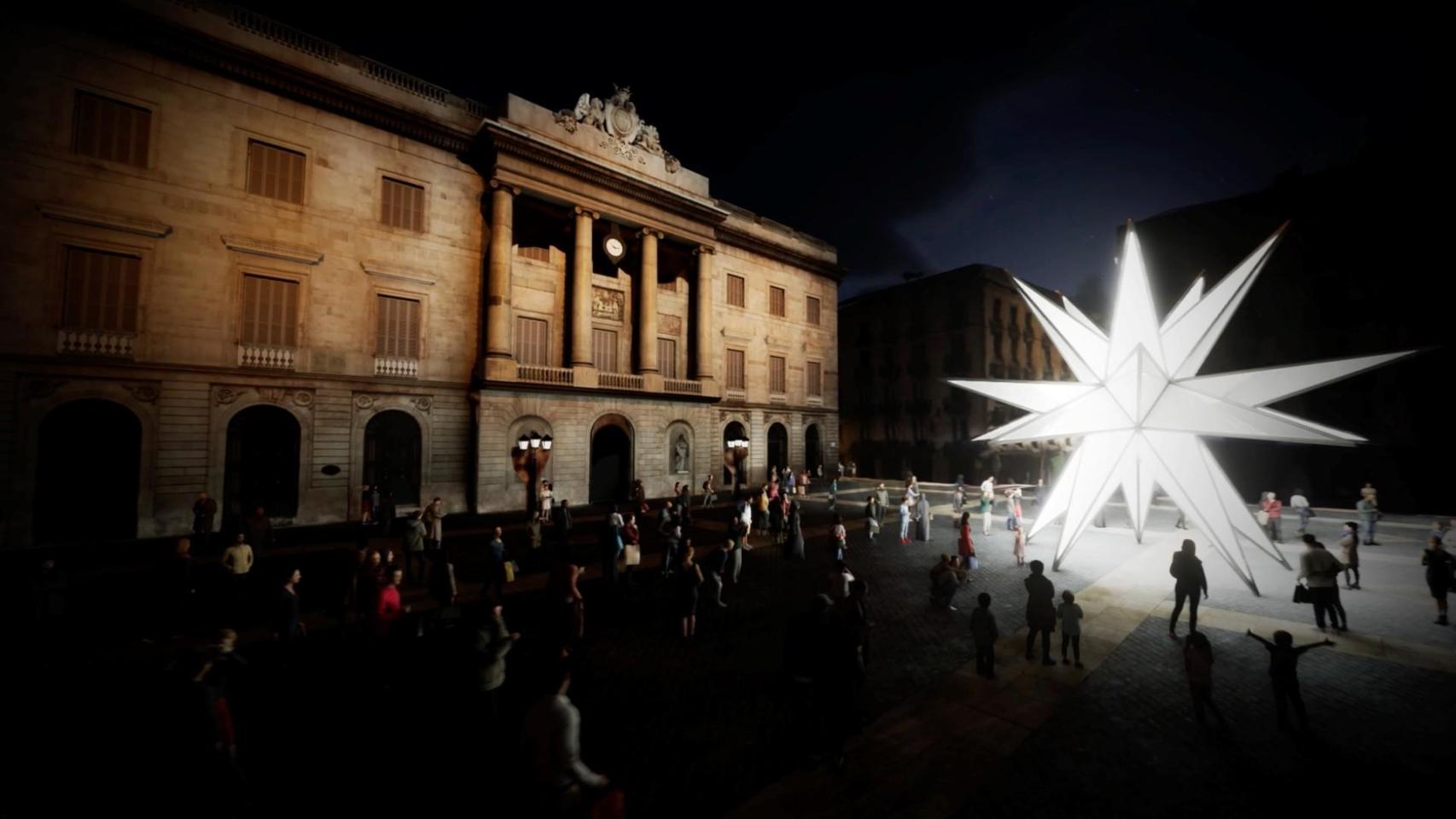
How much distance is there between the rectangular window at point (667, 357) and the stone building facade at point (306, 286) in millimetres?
663

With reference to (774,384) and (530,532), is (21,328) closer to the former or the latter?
(530,532)

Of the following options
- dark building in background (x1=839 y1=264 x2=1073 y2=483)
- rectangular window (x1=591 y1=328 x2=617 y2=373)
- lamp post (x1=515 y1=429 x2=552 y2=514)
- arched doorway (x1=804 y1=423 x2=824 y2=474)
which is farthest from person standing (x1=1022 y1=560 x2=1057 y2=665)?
dark building in background (x1=839 y1=264 x2=1073 y2=483)

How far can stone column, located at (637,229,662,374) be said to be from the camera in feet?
84.4

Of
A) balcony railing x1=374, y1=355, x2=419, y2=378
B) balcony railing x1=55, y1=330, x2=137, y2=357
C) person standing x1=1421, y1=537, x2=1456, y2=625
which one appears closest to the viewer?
person standing x1=1421, y1=537, x2=1456, y2=625

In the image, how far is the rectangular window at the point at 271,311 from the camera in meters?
17.3

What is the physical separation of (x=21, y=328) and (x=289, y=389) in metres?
5.88

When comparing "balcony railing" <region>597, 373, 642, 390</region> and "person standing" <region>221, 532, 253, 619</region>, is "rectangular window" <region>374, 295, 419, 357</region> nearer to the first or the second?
"balcony railing" <region>597, 373, 642, 390</region>

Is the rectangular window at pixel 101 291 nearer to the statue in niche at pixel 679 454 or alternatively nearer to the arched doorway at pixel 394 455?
the arched doorway at pixel 394 455

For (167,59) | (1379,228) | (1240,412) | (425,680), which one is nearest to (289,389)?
(167,59)

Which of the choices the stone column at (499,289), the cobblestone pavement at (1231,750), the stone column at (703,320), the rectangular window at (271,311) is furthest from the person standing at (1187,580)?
the rectangular window at (271,311)

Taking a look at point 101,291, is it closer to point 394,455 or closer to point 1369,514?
point 394,455

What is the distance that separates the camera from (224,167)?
17.0 metres

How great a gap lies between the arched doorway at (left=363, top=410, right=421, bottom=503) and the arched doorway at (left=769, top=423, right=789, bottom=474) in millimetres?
19889

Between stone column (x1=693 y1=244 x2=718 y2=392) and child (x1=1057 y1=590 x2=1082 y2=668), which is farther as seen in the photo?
stone column (x1=693 y1=244 x2=718 y2=392)
